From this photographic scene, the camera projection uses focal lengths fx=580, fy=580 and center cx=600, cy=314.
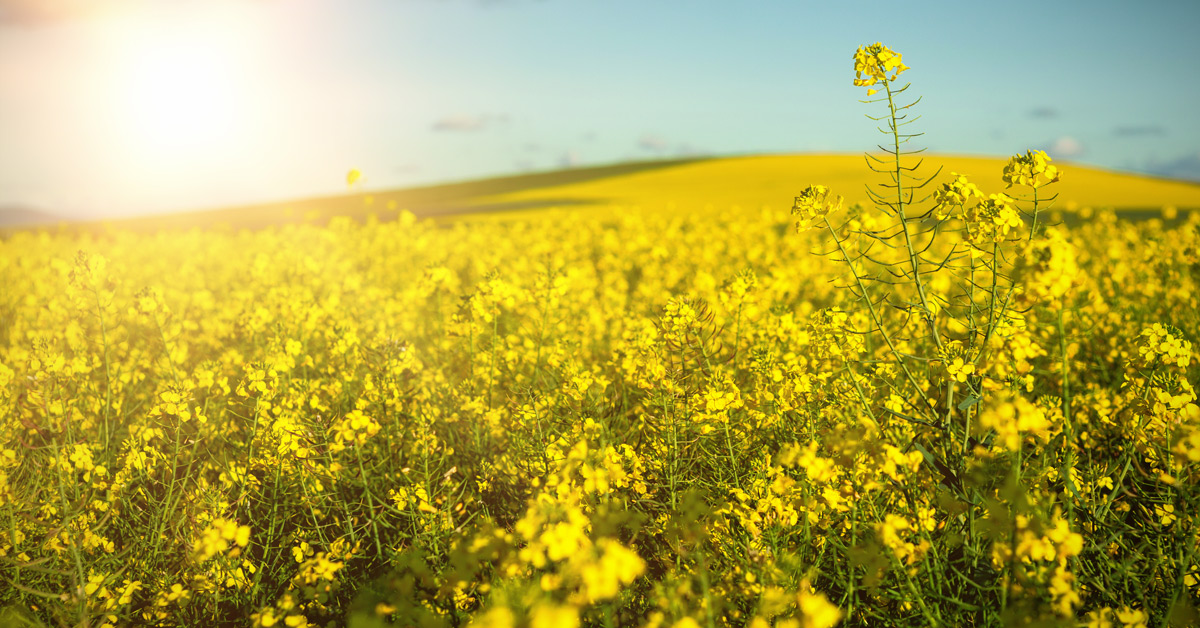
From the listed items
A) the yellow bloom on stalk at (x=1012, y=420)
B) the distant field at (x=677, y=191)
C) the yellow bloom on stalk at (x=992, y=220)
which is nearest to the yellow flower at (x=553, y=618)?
the yellow bloom on stalk at (x=1012, y=420)

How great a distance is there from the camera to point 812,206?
2.87 meters

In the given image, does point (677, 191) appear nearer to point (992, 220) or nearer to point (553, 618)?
point (992, 220)

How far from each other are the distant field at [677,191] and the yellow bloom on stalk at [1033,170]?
60.4 feet

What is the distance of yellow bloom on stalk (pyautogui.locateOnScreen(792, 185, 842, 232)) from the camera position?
113 inches

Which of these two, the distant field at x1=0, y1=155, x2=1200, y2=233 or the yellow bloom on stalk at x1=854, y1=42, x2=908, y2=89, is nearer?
the yellow bloom on stalk at x1=854, y1=42, x2=908, y2=89

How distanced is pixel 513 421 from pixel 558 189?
129ft

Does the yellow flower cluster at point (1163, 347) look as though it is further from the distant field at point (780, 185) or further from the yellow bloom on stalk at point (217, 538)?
the distant field at point (780, 185)

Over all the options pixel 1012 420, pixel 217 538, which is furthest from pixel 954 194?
pixel 217 538

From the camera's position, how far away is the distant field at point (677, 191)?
26.3m

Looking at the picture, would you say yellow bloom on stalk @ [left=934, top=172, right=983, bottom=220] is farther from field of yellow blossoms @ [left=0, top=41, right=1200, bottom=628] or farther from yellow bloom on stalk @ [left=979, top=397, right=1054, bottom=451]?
yellow bloom on stalk @ [left=979, top=397, right=1054, bottom=451]

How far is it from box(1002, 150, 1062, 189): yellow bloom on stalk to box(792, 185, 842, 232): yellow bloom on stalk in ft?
2.55

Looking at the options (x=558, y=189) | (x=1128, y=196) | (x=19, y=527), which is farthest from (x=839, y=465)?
(x=558, y=189)

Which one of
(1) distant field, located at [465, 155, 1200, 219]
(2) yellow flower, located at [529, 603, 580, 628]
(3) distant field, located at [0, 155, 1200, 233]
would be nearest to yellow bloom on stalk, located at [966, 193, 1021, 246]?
(2) yellow flower, located at [529, 603, 580, 628]

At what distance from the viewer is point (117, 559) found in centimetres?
296
